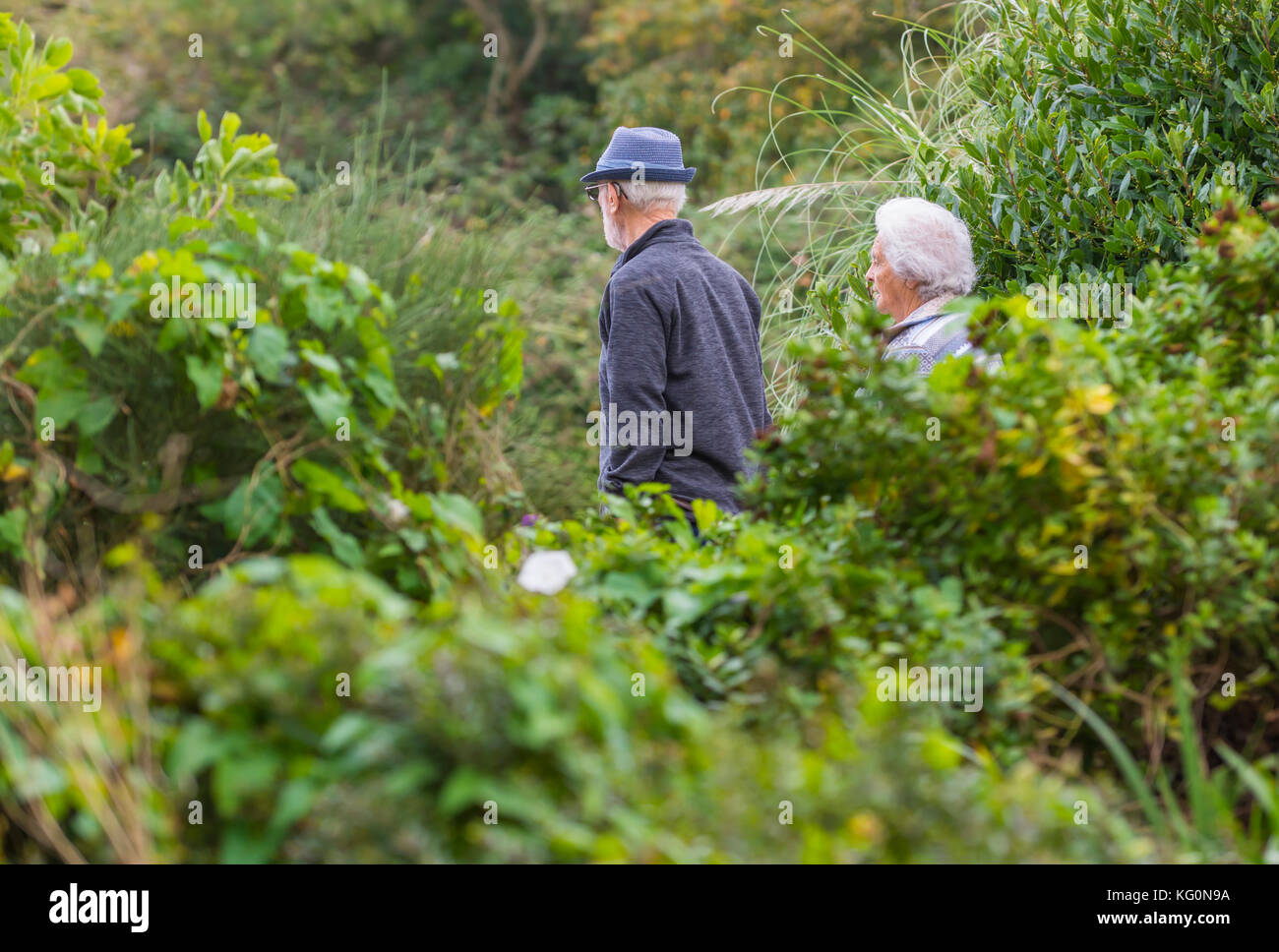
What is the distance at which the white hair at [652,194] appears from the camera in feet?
12.0

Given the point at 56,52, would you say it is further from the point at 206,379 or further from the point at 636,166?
the point at 636,166

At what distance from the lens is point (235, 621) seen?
1811mm

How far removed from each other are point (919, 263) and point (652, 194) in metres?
0.83

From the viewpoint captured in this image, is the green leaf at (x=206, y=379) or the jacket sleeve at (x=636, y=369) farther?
the jacket sleeve at (x=636, y=369)

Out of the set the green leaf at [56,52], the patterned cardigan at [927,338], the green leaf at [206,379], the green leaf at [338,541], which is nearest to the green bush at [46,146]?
the green leaf at [56,52]

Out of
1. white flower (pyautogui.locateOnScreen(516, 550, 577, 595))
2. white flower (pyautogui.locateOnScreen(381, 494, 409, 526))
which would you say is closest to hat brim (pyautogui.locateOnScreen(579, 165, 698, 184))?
white flower (pyautogui.locateOnScreen(381, 494, 409, 526))

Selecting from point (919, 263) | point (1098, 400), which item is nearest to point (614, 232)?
point (919, 263)

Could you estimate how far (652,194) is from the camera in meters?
3.67

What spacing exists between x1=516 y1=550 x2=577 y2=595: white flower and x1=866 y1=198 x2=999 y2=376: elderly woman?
5.53ft

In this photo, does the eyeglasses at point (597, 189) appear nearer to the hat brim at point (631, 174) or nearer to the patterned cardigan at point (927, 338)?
the hat brim at point (631, 174)

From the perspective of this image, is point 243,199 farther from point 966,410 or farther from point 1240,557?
point 1240,557
